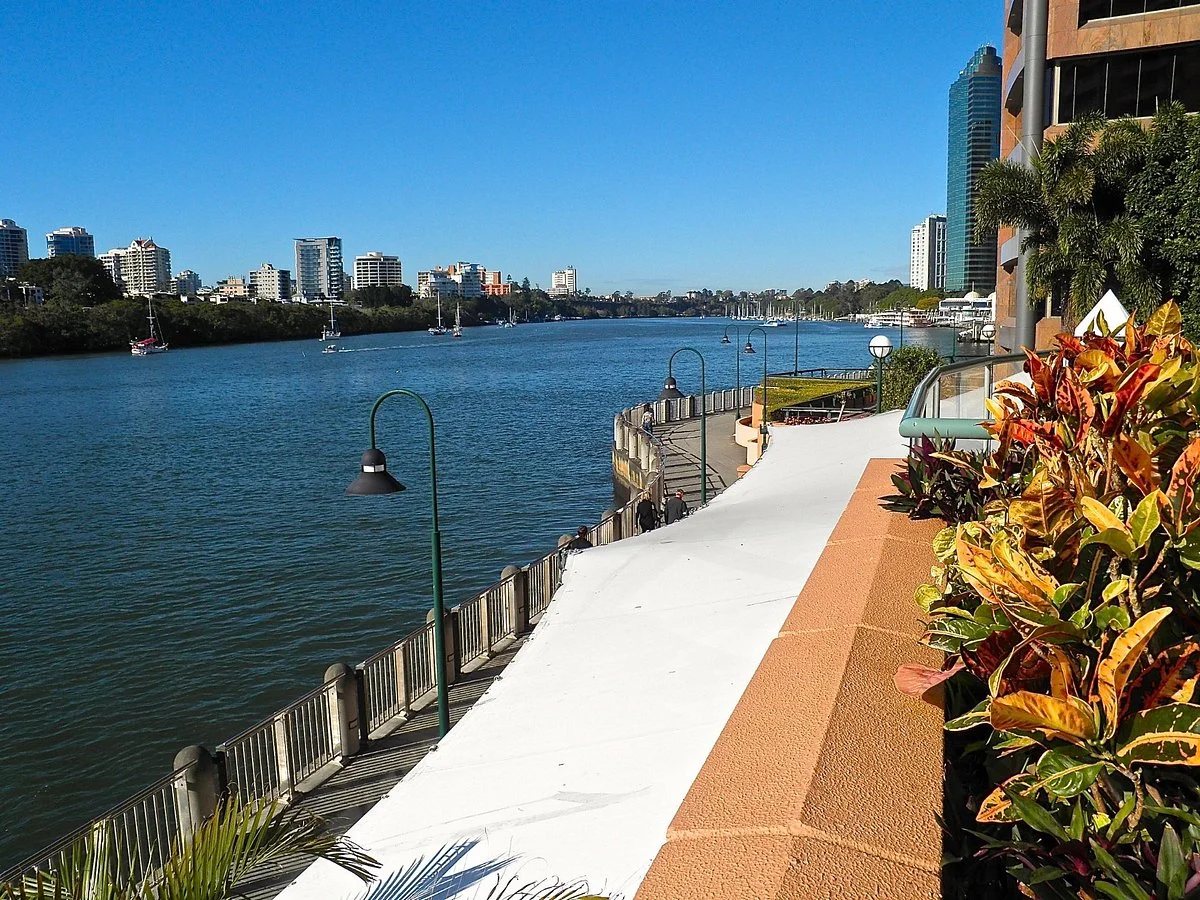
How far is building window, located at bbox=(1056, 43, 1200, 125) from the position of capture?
27250 mm

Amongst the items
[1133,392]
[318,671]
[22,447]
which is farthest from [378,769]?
[22,447]

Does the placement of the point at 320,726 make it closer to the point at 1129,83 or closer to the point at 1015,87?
the point at 1129,83

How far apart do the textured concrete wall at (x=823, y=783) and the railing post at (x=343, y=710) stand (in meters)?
9.42

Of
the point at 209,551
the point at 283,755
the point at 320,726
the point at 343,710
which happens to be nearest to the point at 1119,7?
the point at 343,710

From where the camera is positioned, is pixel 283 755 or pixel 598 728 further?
pixel 283 755

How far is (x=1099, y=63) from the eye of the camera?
94.3 ft

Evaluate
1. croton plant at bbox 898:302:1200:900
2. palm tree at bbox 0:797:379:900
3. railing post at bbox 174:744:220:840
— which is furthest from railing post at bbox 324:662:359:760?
croton plant at bbox 898:302:1200:900

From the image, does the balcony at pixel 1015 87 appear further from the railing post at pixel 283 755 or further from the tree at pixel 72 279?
the tree at pixel 72 279

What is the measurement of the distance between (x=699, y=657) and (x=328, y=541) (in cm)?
2413

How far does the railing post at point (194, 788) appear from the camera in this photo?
10266 mm

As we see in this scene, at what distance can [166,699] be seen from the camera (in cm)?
1795

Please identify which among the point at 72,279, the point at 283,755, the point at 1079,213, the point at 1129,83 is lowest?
the point at 283,755

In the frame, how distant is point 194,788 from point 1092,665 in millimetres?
10197

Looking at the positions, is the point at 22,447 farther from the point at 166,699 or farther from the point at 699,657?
the point at 699,657
